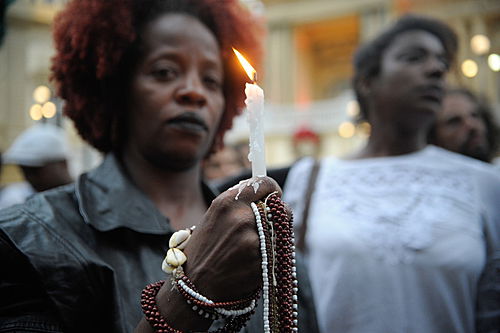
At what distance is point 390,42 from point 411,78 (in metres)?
0.35

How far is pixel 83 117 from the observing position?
1.84 metres

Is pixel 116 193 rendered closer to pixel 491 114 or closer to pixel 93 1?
pixel 93 1

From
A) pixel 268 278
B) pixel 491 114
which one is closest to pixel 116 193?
pixel 268 278

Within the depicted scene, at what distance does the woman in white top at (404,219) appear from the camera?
6.89 feet

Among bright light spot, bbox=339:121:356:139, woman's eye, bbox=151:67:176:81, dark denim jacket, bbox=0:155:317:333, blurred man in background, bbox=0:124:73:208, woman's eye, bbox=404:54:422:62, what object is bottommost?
bright light spot, bbox=339:121:356:139

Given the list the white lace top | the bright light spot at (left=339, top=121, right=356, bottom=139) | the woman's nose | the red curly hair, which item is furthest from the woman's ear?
the bright light spot at (left=339, top=121, right=356, bottom=139)

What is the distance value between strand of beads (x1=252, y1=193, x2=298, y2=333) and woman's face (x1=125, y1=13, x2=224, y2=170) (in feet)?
2.13

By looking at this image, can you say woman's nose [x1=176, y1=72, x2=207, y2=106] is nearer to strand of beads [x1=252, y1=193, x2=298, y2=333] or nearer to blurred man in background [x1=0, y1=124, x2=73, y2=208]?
strand of beads [x1=252, y1=193, x2=298, y2=333]

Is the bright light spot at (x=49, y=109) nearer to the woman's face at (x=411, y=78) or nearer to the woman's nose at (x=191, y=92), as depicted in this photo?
the woman's face at (x=411, y=78)

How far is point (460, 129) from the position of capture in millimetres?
3492

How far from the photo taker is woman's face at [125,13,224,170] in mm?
1555

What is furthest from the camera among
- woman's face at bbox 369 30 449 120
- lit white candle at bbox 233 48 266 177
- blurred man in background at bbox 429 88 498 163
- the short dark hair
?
blurred man in background at bbox 429 88 498 163

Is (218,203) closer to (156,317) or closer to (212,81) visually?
(156,317)

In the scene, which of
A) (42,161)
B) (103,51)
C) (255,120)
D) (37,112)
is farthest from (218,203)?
(37,112)
